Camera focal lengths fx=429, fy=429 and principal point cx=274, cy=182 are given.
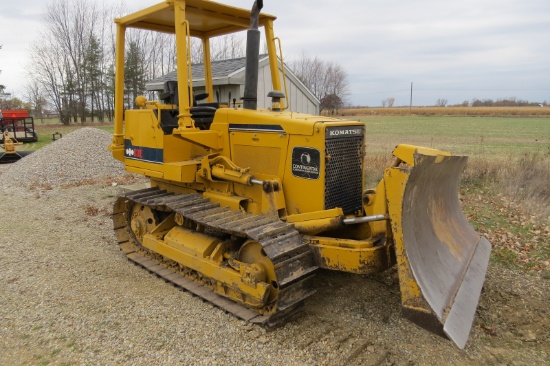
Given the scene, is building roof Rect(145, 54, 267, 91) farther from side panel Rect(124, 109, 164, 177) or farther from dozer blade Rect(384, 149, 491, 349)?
dozer blade Rect(384, 149, 491, 349)

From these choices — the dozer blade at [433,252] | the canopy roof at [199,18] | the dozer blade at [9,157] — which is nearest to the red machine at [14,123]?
the dozer blade at [9,157]

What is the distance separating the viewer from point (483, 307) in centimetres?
454

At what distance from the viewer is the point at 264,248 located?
149 inches

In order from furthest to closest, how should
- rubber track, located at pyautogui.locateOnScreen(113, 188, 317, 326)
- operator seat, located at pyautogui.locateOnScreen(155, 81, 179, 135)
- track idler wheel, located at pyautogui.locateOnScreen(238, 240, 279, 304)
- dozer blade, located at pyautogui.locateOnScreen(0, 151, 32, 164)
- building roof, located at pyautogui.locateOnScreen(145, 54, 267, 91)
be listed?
dozer blade, located at pyautogui.locateOnScreen(0, 151, 32, 164), building roof, located at pyautogui.locateOnScreen(145, 54, 267, 91), operator seat, located at pyautogui.locateOnScreen(155, 81, 179, 135), track idler wheel, located at pyautogui.locateOnScreen(238, 240, 279, 304), rubber track, located at pyautogui.locateOnScreen(113, 188, 317, 326)

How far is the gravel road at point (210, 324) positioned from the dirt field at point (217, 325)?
0.4 inches

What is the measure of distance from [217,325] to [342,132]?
7.45 ft

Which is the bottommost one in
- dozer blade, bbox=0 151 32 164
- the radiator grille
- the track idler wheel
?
dozer blade, bbox=0 151 32 164

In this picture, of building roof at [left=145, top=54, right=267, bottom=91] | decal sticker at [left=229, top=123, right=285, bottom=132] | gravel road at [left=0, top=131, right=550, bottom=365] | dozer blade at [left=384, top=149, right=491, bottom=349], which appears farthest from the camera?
building roof at [left=145, top=54, right=267, bottom=91]

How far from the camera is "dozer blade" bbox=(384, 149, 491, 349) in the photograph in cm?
328

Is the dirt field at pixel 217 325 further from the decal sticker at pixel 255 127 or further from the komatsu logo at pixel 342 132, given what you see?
the decal sticker at pixel 255 127

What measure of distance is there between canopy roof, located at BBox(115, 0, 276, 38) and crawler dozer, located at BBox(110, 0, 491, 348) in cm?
2

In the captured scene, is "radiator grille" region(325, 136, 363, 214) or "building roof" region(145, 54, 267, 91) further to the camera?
"building roof" region(145, 54, 267, 91)

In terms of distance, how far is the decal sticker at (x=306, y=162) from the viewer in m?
4.24

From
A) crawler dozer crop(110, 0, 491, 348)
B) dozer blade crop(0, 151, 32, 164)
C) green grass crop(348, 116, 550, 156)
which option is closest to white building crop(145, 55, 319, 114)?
green grass crop(348, 116, 550, 156)
